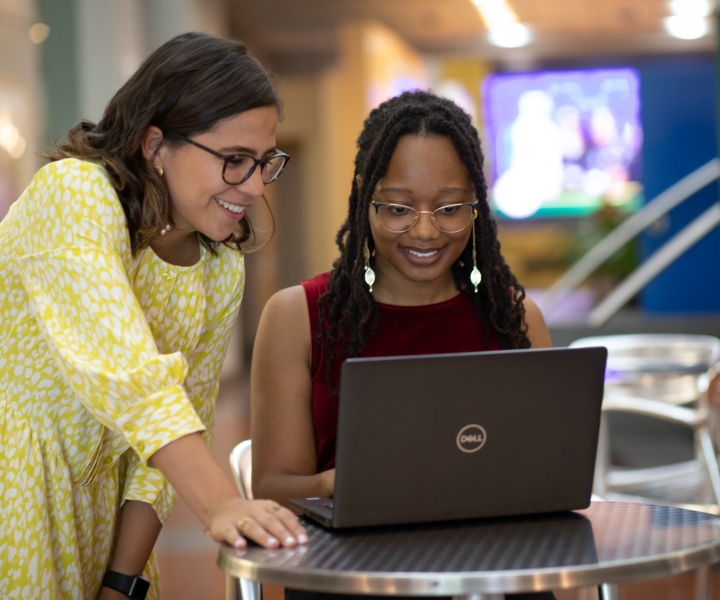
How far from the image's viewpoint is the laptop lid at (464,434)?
121 cm

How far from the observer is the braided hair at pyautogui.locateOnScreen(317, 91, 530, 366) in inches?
71.8

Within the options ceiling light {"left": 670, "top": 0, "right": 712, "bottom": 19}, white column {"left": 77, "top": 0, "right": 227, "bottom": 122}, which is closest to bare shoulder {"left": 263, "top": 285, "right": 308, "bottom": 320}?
white column {"left": 77, "top": 0, "right": 227, "bottom": 122}

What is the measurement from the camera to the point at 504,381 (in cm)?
125

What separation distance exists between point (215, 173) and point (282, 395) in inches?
22.4

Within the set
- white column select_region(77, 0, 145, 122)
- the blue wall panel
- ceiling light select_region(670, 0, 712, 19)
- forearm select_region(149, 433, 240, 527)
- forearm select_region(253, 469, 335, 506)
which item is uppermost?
ceiling light select_region(670, 0, 712, 19)

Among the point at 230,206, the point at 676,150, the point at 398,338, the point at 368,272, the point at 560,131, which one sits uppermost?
the point at 560,131

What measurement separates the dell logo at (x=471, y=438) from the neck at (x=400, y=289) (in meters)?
0.70

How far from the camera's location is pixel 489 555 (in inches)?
45.8

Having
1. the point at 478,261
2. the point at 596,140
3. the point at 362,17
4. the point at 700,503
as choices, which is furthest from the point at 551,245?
the point at 478,261

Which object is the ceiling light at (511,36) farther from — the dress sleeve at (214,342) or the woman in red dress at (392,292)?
the dress sleeve at (214,342)

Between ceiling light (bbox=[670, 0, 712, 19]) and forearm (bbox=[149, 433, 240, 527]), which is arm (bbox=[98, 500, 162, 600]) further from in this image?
ceiling light (bbox=[670, 0, 712, 19])

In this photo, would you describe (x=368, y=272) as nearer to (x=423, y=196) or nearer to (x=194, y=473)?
(x=423, y=196)

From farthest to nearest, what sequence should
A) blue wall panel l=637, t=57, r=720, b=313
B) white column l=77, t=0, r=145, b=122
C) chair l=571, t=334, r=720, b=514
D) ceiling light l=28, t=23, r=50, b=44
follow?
white column l=77, t=0, r=145, b=122, blue wall panel l=637, t=57, r=720, b=313, ceiling light l=28, t=23, r=50, b=44, chair l=571, t=334, r=720, b=514

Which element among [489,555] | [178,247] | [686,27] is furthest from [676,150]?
[686,27]
